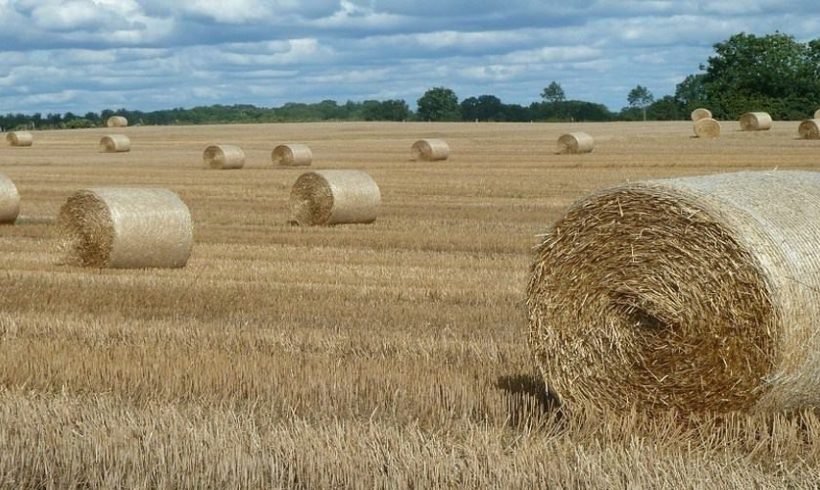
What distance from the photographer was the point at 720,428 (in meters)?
6.72

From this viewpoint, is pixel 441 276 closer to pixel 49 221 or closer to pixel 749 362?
pixel 749 362

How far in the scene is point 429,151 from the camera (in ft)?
115

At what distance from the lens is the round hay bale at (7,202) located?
19231 mm

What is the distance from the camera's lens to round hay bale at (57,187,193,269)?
47.5ft

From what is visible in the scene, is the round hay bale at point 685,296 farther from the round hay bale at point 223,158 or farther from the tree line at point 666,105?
the tree line at point 666,105

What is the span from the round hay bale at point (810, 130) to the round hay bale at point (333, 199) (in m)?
22.8

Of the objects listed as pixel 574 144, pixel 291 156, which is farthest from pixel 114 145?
pixel 574 144

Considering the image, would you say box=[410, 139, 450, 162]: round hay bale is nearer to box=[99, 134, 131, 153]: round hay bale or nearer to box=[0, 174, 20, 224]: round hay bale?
box=[99, 134, 131, 153]: round hay bale

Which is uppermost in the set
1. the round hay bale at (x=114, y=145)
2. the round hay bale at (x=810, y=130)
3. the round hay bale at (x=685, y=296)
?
the round hay bale at (x=685, y=296)

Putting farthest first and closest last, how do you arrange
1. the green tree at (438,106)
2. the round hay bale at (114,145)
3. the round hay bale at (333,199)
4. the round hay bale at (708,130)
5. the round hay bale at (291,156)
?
the green tree at (438,106) < the round hay bale at (114,145) < the round hay bale at (708,130) < the round hay bale at (291,156) < the round hay bale at (333,199)

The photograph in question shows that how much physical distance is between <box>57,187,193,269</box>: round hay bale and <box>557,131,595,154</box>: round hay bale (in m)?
22.7

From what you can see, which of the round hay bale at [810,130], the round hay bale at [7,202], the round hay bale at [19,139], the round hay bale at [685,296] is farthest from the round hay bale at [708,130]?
the round hay bale at [685,296]

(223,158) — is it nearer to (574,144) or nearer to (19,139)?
(574,144)

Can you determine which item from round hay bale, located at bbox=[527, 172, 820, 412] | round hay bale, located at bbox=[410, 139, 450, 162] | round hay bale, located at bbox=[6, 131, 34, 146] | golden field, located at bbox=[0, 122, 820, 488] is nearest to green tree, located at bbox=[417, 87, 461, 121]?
round hay bale, located at bbox=[6, 131, 34, 146]
